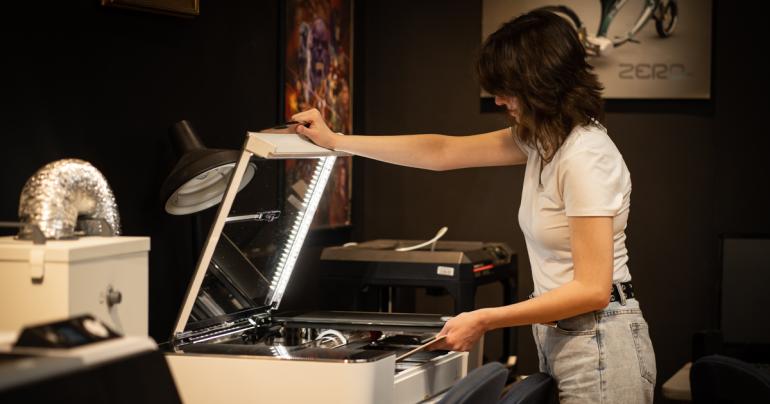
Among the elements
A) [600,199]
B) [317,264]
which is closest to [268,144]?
[600,199]

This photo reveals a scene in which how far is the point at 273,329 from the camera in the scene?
281cm

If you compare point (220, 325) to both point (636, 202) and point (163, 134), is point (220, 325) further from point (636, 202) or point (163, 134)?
point (636, 202)

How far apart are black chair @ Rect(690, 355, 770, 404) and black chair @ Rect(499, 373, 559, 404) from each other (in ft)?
1.07

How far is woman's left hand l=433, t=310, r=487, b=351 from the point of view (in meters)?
2.37

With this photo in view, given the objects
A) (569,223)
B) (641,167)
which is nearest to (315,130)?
(569,223)

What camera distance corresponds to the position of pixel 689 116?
493cm

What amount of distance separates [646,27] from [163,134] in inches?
106

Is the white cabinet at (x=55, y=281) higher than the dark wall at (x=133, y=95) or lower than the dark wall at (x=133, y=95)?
lower

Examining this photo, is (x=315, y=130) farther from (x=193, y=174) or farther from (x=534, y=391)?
(x=534, y=391)

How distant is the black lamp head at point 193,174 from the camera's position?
2.71 meters

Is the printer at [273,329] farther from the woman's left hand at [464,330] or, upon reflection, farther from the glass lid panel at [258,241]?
the woman's left hand at [464,330]

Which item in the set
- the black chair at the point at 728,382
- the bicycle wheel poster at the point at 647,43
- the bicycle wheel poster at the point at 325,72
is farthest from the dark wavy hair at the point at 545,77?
the bicycle wheel poster at the point at 647,43

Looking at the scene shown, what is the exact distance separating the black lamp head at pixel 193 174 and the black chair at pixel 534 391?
2.73 feet

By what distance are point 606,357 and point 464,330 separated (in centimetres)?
33
